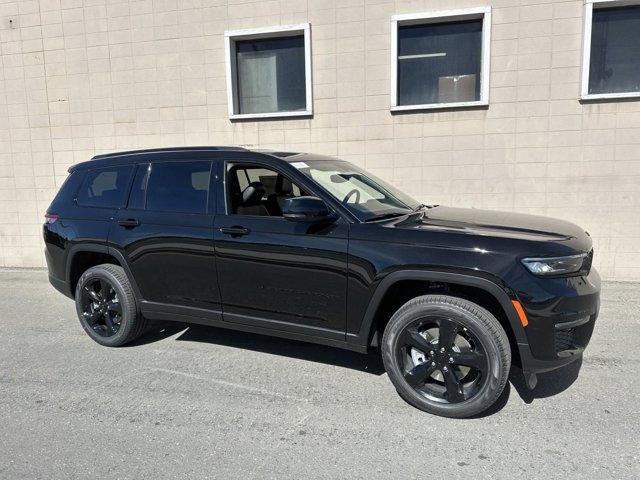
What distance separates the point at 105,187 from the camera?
4.54 meters

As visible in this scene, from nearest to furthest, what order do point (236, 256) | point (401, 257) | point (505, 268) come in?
point (505, 268) < point (401, 257) < point (236, 256)

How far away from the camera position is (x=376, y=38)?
699 cm

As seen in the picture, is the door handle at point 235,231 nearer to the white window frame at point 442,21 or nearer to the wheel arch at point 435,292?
the wheel arch at point 435,292

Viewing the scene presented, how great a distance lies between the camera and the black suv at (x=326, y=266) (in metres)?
3.03

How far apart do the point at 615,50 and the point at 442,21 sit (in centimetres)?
242

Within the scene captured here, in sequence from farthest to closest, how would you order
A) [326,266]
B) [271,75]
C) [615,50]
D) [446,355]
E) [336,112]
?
[271,75]
[336,112]
[615,50]
[326,266]
[446,355]

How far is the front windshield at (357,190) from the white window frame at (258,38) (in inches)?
123

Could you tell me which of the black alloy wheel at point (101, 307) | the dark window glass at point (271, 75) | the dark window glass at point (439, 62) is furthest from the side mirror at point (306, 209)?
the dark window glass at point (271, 75)

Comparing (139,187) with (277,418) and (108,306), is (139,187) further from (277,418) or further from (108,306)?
(277,418)

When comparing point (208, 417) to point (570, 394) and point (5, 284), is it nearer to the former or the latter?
point (570, 394)

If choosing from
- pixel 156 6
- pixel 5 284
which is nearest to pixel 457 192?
pixel 156 6

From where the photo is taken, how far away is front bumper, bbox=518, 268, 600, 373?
2.94 metres

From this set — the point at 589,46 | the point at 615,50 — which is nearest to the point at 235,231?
the point at 589,46

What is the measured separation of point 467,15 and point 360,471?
6.35 meters
